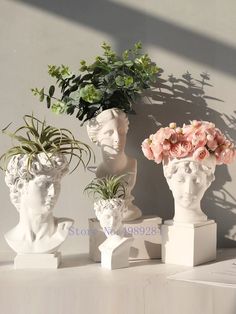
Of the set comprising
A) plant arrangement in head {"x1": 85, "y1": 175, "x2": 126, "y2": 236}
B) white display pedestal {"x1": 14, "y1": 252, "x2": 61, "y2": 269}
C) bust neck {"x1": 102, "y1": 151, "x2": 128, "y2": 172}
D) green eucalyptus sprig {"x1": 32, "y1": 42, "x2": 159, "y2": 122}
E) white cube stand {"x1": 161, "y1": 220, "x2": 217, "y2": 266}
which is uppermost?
green eucalyptus sprig {"x1": 32, "y1": 42, "x2": 159, "y2": 122}

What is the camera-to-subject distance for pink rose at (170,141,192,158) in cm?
160

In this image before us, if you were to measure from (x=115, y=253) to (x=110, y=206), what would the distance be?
0.16 meters

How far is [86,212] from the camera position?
1.96 metres

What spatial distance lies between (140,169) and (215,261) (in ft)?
1.59

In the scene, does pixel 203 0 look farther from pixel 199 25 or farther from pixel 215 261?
pixel 215 261

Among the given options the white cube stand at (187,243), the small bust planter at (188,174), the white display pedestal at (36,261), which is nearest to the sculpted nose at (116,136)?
the small bust planter at (188,174)

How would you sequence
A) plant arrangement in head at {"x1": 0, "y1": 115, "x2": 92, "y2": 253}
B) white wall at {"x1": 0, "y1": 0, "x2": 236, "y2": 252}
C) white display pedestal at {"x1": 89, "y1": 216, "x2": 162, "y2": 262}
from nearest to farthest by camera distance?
plant arrangement in head at {"x1": 0, "y1": 115, "x2": 92, "y2": 253}, white display pedestal at {"x1": 89, "y1": 216, "x2": 162, "y2": 262}, white wall at {"x1": 0, "y1": 0, "x2": 236, "y2": 252}

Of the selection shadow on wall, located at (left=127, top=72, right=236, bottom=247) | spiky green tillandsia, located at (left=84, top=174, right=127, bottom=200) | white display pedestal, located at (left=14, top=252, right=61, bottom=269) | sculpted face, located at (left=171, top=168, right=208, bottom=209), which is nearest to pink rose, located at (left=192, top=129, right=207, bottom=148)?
sculpted face, located at (left=171, top=168, right=208, bottom=209)

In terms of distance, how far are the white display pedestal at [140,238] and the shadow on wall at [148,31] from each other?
726 millimetres

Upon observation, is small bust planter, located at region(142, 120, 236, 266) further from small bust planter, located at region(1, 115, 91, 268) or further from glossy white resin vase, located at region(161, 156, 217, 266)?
small bust planter, located at region(1, 115, 91, 268)

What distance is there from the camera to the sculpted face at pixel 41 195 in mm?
1577

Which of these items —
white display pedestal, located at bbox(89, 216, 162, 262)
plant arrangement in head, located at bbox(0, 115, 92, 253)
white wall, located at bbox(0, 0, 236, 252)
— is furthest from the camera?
white wall, located at bbox(0, 0, 236, 252)

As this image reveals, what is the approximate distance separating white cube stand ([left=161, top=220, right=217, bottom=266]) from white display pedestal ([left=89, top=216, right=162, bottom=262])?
4cm

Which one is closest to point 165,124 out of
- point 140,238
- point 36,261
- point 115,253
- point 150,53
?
point 150,53
